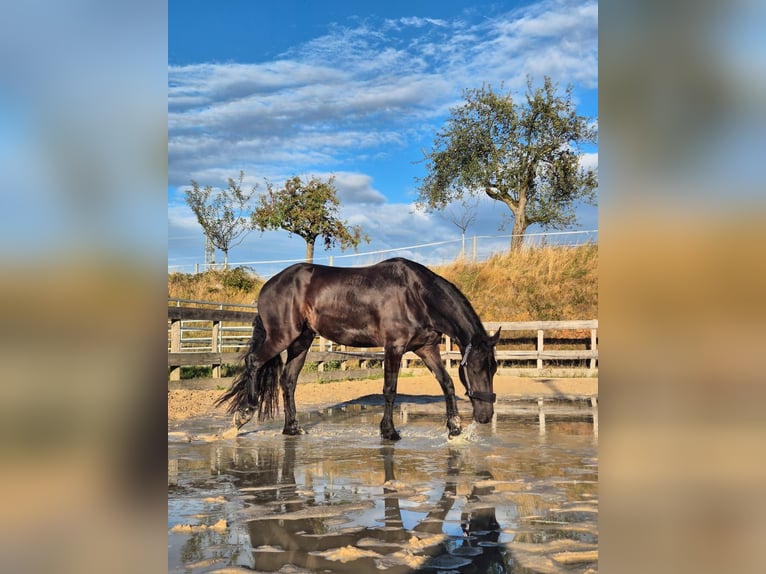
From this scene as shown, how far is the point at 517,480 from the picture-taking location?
464 centimetres

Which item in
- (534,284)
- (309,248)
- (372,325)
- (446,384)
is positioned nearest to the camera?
(446,384)

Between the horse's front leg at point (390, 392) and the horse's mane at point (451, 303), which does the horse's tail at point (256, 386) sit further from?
the horse's mane at point (451, 303)

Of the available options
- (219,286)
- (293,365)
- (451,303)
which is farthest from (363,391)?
(219,286)

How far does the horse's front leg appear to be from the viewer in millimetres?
6781

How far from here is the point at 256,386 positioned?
7.42 metres

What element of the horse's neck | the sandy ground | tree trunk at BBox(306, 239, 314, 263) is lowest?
the sandy ground

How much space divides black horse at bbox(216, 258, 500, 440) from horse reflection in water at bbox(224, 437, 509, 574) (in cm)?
247

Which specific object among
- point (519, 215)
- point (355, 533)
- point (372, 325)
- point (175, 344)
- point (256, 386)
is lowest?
point (355, 533)

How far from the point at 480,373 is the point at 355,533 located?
3879 mm

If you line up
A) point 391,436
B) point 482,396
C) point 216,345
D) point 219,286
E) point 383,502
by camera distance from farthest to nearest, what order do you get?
point 219,286, point 216,345, point 482,396, point 391,436, point 383,502

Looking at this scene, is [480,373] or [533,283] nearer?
[480,373]

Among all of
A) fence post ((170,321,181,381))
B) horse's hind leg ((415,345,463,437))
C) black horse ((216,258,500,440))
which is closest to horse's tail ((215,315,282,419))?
black horse ((216,258,500,440))

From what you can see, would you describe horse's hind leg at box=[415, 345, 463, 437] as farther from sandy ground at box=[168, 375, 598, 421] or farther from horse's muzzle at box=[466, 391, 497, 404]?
sandy ground at box=[168, 375, 598, 421]

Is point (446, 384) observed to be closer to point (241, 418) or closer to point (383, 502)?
point (241, 418)
